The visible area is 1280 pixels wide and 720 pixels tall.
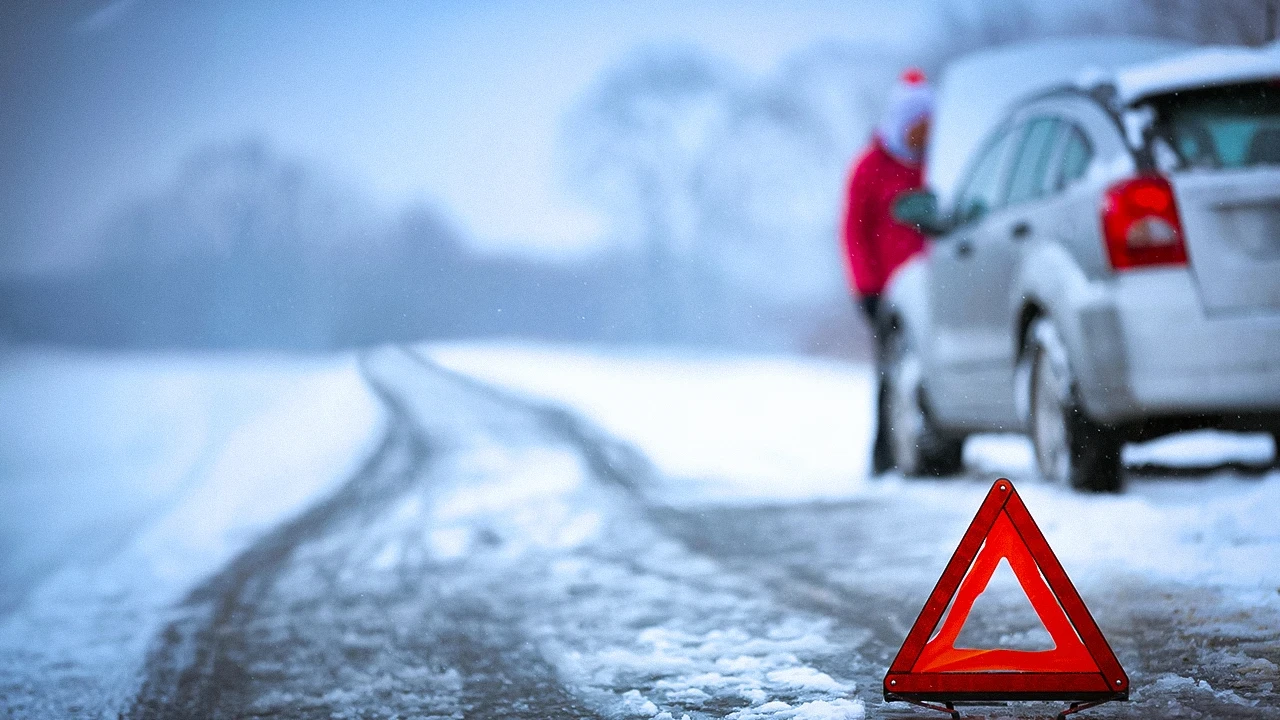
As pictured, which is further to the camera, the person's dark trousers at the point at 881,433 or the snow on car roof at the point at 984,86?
the snow on car roof at the point at 984,86

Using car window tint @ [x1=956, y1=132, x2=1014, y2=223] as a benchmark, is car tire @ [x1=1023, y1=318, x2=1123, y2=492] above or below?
below

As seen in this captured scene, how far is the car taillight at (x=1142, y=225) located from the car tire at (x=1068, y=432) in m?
0.59

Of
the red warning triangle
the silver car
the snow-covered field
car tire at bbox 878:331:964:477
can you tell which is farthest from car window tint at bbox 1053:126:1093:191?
the red warning triangle

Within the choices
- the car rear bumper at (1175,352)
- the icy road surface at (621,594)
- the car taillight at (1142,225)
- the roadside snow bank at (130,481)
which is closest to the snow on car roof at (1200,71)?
the car taillight at (1142,225)

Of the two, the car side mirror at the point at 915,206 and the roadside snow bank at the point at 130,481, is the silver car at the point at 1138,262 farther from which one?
the roadside snow bank at the point at 130,481

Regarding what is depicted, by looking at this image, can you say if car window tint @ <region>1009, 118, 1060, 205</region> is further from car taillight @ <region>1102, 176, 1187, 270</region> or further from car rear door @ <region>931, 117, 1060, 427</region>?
car taillight @ <region>1102, 176, 1187, 270</region>

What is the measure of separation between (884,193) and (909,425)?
160 cm

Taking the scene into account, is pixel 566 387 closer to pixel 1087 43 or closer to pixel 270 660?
pixel 1087 43

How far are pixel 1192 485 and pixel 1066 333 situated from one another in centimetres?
126

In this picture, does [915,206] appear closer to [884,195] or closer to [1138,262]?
[1138,262]

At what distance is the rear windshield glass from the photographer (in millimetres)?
5910

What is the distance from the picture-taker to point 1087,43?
9438mm

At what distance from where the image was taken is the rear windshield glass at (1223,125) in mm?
5910

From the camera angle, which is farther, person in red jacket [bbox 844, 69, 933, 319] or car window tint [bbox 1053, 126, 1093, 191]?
person in red jacket [bbox 844, 69, 933, 319]
